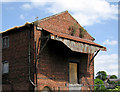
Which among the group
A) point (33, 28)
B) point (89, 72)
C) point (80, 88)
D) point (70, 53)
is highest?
point (33, 28)

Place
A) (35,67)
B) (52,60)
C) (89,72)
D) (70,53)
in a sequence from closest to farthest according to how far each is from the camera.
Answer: (35,67) → (52,60) → (70,53) → (89,72)

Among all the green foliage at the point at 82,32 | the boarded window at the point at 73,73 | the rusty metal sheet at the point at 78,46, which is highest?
the green foliage at the point at 82,32

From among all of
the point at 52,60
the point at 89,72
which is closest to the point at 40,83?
the point at 52,60

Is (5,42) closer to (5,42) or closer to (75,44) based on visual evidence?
(5,42)

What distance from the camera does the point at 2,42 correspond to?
22.3 meters

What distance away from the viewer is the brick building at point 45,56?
18828 mm

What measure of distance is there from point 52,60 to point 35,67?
2.04m

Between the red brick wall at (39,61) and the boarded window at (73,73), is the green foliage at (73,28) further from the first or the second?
the boarded window at (73,73)

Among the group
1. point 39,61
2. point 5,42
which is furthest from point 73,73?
point 5,42

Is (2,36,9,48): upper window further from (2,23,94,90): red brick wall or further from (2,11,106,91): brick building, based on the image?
(2,23,94,90): red brick wall

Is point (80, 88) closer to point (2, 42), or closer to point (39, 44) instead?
point (39, 44)

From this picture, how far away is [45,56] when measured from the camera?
19.3 m

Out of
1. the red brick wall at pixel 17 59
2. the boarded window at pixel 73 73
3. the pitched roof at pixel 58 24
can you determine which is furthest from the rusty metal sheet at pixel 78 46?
the red brick wall at pixel 17 59

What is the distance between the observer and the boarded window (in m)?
21.8
